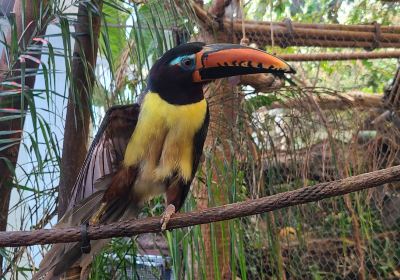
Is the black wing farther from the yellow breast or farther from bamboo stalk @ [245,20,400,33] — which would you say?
bamboo stalk @ [245,20,400,33]

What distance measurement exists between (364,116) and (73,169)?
1549mm

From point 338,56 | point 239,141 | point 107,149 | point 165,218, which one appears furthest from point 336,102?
point 165,218

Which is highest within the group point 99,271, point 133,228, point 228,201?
point 133,228

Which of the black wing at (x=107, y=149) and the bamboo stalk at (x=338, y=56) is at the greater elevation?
the bamboo stalk at (x=338, y=56)

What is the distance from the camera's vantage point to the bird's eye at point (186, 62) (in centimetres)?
142

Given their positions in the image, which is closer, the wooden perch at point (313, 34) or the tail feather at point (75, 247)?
the tail feather at point (75, 247)

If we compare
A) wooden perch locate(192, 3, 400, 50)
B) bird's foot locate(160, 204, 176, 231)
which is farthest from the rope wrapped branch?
wooden perch locate(192, 3, 400, 50)

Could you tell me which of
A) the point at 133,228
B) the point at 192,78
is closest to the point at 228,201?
the point at 192,78

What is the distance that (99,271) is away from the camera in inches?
62.0

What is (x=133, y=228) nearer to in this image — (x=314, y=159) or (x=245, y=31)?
(x=245, y=31)

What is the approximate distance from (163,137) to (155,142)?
27 millimetres

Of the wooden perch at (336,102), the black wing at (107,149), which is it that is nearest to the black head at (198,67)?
the black wing at (107,149)

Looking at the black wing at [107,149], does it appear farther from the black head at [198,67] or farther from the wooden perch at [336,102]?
the wooden perch at [336,102]

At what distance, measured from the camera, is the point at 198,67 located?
4.64 feet
